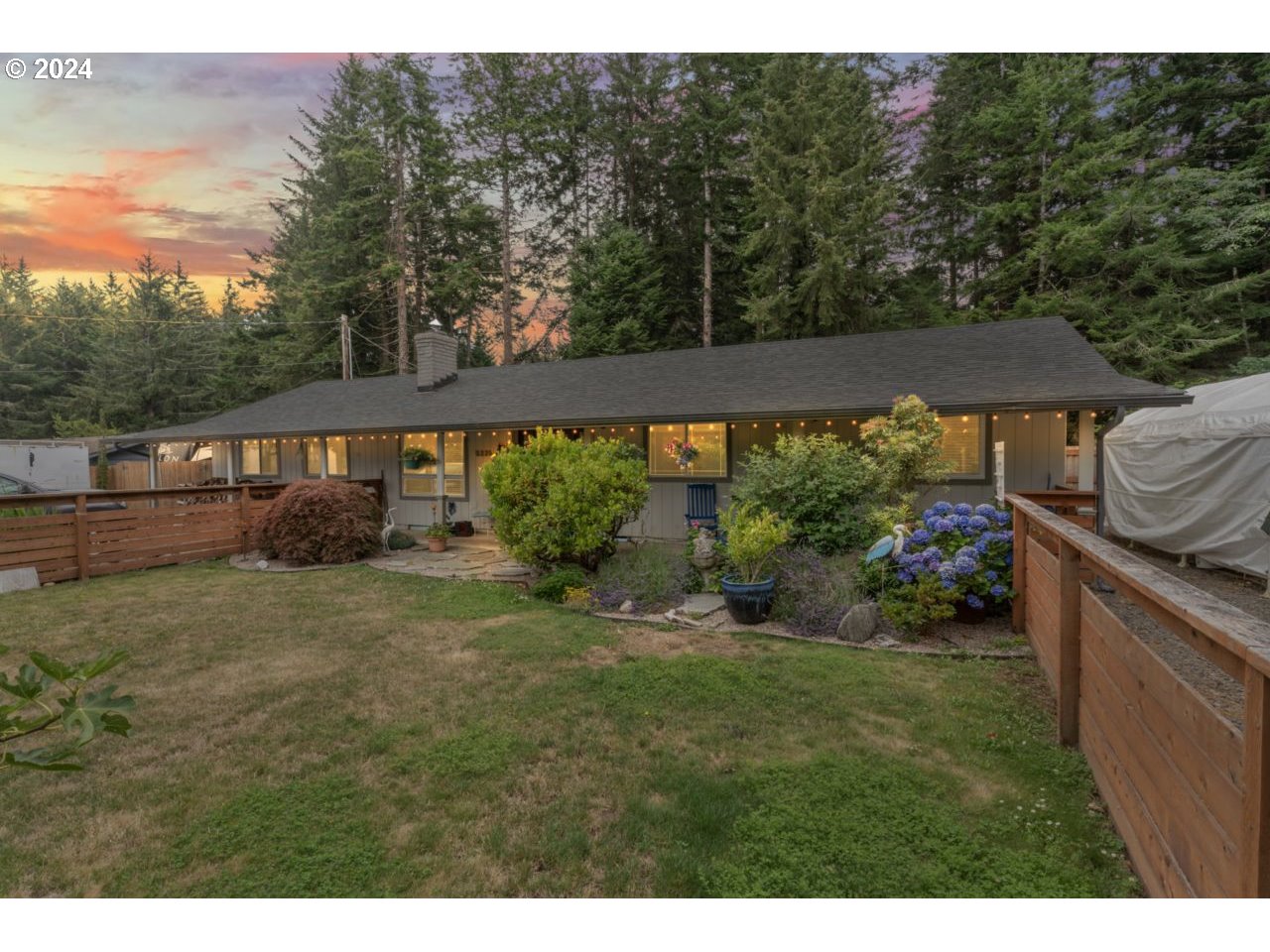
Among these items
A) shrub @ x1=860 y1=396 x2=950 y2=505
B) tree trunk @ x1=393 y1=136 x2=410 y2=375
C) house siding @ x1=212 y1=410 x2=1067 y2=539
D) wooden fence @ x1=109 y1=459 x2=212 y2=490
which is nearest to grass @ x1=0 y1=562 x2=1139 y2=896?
shrub @ x1=860 y1=396 x2=950 y2=505

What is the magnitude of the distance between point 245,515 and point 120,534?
183 cm

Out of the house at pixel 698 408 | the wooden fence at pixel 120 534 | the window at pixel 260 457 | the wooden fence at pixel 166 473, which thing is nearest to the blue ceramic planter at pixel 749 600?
the house at pixel 698 408

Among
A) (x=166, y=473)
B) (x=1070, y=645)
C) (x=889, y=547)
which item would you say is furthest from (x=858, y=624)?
(x=166, y=473)

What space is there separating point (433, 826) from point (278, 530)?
797 centimetres

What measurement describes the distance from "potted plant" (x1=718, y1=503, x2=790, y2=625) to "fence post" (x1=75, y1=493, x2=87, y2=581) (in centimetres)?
878

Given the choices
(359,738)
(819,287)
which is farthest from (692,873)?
(819,287)

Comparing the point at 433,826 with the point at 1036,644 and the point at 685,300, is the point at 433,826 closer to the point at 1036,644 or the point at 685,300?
the point at 1036,644

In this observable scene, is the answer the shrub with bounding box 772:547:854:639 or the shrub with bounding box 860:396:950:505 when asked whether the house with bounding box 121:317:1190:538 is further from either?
the shrub with bounding box 772:547:854:639

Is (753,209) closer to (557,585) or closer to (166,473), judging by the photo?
(557,585)

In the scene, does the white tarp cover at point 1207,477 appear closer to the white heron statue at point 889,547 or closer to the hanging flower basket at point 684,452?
the white heron statue at point 889,547

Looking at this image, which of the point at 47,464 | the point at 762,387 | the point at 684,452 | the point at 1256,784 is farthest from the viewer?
the point at 47,464

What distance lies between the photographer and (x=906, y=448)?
6816mm

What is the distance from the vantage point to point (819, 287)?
1697 centimetres

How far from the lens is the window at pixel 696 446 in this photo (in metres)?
10.2
